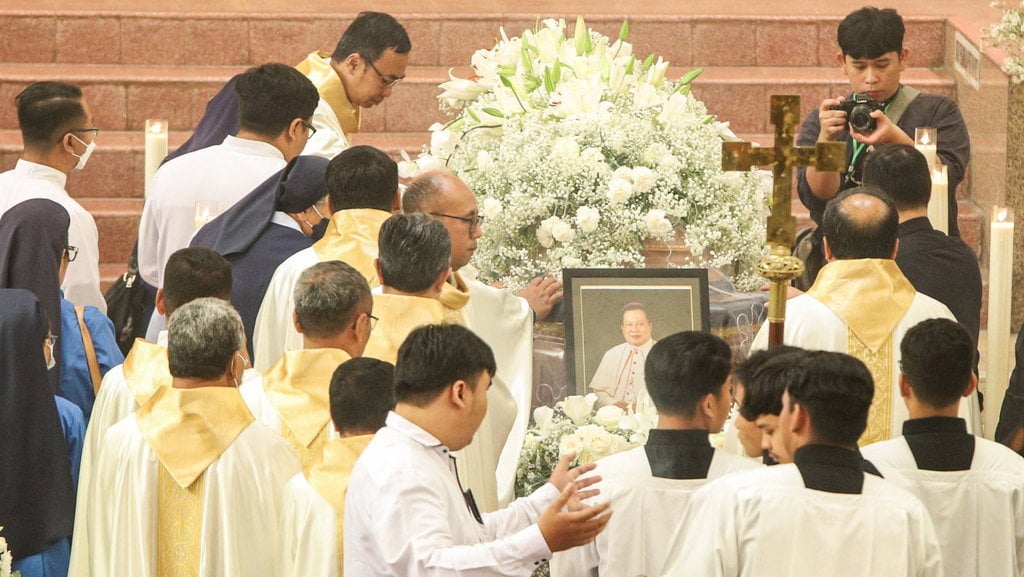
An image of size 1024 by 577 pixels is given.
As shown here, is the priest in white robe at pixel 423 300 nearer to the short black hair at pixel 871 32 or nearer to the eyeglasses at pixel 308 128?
the eyeglasses at pixel 308 128

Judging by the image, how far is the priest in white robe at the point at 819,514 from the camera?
3.86 metres

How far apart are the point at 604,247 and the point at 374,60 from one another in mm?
2219

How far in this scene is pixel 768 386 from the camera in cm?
426

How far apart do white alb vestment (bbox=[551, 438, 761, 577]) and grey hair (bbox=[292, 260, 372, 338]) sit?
3.14 ft

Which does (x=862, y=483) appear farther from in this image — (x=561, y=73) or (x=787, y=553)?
(x=561, y=73)

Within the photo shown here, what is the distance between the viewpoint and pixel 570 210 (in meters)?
6.16

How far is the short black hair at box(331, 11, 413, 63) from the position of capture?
25.7 ft

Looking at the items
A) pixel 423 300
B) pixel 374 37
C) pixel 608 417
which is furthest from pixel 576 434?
pixel 374 37

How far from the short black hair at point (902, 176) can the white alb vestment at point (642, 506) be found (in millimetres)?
1839

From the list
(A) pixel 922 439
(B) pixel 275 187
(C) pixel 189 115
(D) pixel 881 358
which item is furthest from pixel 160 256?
(C) pixel 189 115

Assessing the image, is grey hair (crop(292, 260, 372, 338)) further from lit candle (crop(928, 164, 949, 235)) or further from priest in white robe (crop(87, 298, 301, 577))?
lit candle (crop(928, 164, 949, 235))

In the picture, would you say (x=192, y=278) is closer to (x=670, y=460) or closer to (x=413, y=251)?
(x=413, y=251)

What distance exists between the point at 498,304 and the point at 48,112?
2255 millimetres

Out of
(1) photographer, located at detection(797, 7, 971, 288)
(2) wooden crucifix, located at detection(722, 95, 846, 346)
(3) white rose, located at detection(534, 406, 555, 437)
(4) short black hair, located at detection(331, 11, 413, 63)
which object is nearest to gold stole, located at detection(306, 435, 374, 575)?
(2) wooden crucifix, located at detection(722, 95, 846, 346)
